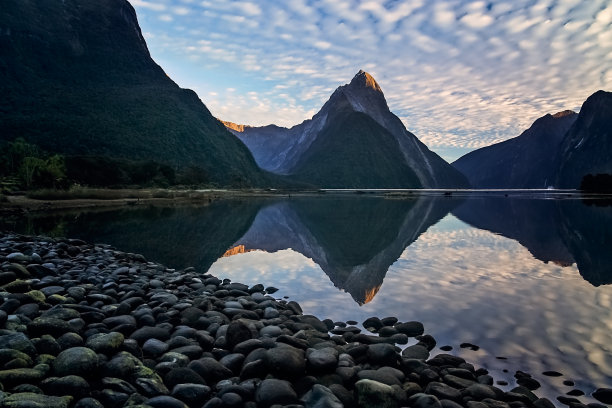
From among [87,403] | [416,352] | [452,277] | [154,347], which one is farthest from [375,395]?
[452,277]

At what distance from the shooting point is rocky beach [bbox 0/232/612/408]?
5.70 meters

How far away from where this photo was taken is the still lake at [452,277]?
364 inches

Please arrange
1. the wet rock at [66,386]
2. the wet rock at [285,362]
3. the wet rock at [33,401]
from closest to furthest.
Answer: the wet rock at [33,401] < the wet rock at [66,386] < the wet rock at [285,362]

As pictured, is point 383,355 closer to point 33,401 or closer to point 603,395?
point 603,395

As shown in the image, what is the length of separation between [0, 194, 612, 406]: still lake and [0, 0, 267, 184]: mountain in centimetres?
11063

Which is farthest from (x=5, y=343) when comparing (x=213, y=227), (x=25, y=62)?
(x=25, y=62)

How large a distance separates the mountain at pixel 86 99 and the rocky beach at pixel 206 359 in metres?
130

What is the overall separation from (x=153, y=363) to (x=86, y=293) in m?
5.05

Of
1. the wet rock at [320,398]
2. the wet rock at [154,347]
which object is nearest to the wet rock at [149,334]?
the wet rock at [154,347]

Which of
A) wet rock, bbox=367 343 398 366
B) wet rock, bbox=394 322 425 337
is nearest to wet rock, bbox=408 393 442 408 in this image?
wet rock, bbox=367 343 398 366

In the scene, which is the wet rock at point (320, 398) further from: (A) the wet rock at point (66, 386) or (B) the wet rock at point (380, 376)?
(A) the wet rock at point (66, 386)

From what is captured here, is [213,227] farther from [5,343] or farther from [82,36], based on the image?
[82,36]

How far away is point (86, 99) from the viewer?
144 metres

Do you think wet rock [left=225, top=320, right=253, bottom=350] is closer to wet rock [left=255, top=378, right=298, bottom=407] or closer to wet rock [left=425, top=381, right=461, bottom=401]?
wet rock [left=255, top=378, right=298, bottom=407]
